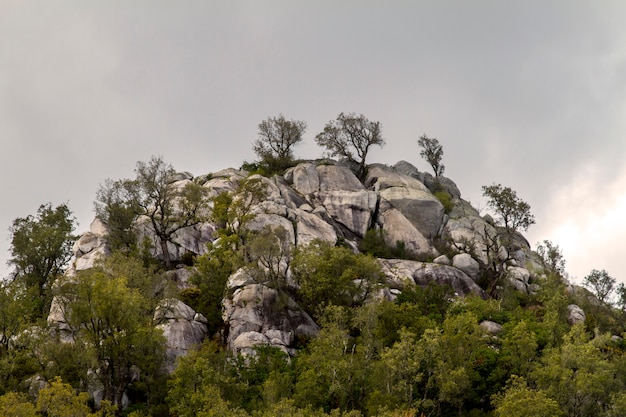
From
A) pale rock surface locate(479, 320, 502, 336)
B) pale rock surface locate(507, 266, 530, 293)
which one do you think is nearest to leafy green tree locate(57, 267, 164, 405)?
pale rock surface locate(479, 320, 502, 336)

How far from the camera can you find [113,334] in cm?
4781

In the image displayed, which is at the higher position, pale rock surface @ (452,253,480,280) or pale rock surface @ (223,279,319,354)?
pale rock surface @ (452,253,480,280)

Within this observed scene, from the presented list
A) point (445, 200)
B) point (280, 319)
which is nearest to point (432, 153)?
point (445, 200)

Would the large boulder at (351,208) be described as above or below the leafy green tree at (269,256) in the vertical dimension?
above

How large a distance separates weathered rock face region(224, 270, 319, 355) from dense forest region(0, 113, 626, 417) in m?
0.38

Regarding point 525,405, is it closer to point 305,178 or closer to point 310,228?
point 310,228

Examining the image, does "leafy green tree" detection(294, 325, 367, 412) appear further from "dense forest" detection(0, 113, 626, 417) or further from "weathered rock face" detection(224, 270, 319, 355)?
"weathered rock face" detection(224, 270, 319, 355)

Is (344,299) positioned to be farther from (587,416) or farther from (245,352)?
(587,416)

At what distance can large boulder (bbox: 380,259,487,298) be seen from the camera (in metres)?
78.2

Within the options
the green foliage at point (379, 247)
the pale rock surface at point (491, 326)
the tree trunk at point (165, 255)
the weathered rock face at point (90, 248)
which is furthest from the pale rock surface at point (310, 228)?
the weathered rock face at point (90, 248)

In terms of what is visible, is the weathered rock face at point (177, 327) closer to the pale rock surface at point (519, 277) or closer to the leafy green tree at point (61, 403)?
the leafy green tree at point (61, 403)

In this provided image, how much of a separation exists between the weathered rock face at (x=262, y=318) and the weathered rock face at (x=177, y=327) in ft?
11.6

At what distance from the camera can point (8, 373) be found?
163 ft

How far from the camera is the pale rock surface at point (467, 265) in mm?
83812
